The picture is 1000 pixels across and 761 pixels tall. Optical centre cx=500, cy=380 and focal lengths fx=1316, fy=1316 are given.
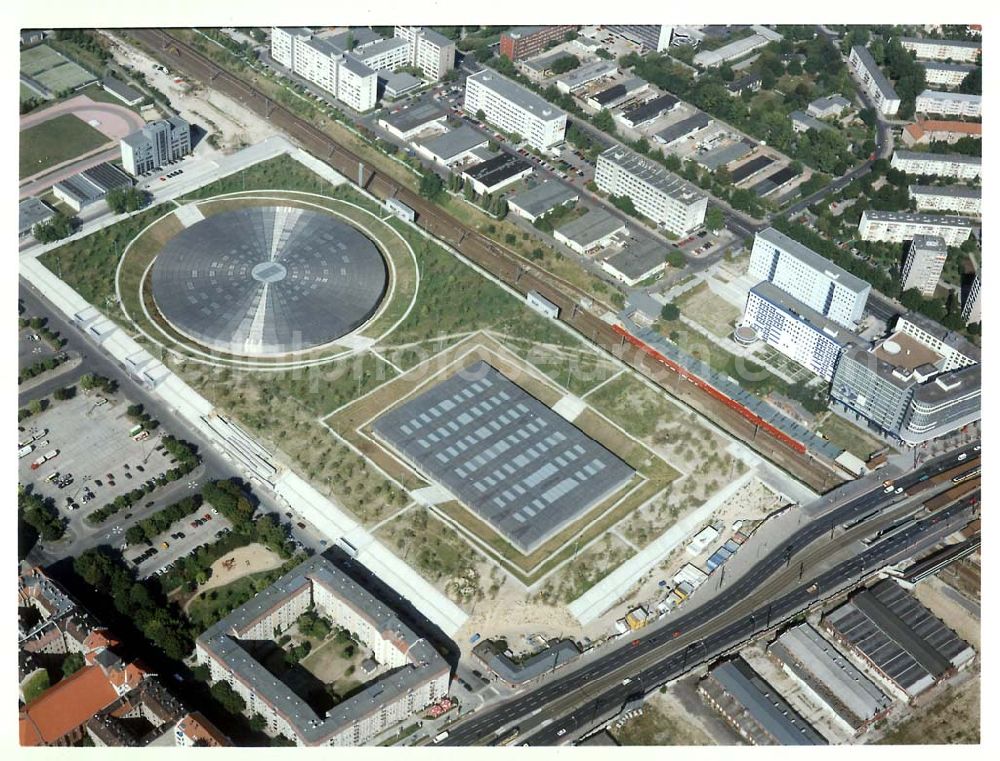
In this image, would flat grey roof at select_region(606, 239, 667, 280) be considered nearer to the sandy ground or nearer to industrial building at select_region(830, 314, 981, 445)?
industrial building at select_region(830, 314, 981, 445)

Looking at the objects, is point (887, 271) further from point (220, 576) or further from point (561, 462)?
point (220, 576)

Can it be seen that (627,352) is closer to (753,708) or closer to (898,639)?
(898,639)

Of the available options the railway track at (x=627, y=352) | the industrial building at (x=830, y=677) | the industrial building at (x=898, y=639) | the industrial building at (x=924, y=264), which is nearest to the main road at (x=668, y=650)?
the industrial building at (x=830, y=677)

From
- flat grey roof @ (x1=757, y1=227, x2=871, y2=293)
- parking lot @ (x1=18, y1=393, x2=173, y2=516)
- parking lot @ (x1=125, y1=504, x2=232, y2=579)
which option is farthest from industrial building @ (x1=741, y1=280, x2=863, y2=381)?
parking lot @ (x1=18, y1=393, x2=173, y2=516)

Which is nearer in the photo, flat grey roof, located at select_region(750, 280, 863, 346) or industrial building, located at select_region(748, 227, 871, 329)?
flat grey roof, located at select_region(750, 280, 863, 346)

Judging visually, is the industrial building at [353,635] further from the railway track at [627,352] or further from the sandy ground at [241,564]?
the railway track at [627,352]

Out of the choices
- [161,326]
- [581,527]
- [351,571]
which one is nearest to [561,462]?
[581,527]

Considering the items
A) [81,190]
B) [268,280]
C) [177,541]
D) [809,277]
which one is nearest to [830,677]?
[809,277]
